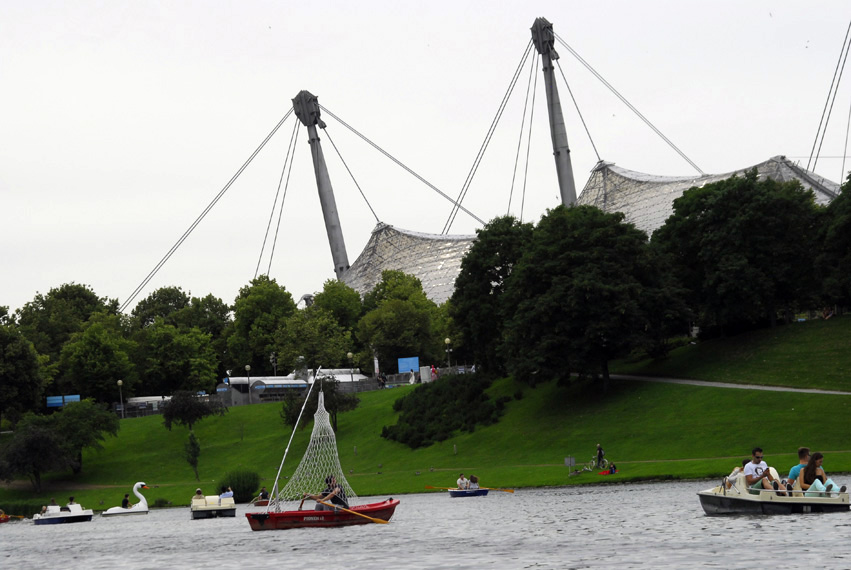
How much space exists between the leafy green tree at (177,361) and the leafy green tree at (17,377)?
Result: 56.9 ft

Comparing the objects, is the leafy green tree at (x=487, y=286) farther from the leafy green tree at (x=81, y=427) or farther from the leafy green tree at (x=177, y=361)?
the leafy green tree at (x=177, y=361)

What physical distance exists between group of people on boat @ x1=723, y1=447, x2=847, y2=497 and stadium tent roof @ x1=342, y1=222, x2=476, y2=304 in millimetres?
120805

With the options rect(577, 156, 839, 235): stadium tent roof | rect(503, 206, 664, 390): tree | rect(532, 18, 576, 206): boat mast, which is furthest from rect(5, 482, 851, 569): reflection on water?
rect(577, 156, 839, 235): stadium tent roof

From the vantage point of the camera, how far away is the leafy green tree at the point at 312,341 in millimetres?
117125

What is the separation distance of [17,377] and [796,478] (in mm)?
83898

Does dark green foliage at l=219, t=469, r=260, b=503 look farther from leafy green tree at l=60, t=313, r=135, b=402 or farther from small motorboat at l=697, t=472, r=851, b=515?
leafy green tree at l=60, t=313, r=135, b=402

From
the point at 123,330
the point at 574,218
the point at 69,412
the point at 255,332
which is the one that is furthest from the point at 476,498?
the point at 123,330

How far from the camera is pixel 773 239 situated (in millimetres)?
79500

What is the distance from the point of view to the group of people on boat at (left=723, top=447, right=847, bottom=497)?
3262 cm

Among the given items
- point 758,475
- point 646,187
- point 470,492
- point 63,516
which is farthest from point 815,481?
point 646,187

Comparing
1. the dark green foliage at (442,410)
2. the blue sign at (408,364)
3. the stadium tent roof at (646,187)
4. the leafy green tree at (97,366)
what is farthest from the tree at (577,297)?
the leafy green tree at (97,366)

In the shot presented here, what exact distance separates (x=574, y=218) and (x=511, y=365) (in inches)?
455

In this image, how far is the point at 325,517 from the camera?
4200 cm

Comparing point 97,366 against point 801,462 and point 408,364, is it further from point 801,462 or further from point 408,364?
point 801,462
